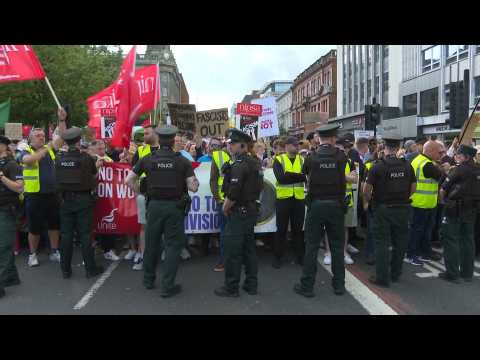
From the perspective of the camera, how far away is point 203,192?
6.84 m

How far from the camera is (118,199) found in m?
6.60

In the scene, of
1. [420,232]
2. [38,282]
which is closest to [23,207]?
[38,282]

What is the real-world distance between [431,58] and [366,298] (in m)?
30.5

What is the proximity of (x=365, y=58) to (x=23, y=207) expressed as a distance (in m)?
41.0

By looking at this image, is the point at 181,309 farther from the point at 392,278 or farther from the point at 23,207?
the point at 23,207

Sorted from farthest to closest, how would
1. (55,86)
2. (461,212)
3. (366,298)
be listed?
(55,86) < (461,212) < (366,298)

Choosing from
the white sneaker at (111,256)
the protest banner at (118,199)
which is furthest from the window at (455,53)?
the white sneaker at (111,256)

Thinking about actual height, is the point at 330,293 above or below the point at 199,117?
below

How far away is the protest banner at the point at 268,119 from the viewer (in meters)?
11.3

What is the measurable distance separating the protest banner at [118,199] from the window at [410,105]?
103ft

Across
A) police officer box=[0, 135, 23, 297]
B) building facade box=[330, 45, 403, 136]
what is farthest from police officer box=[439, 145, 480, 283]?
building facade box=[330, 45, 403, 136]

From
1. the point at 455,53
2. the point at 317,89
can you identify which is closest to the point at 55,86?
the point at 455,53

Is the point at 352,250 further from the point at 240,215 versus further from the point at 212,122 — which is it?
the point at 212,122

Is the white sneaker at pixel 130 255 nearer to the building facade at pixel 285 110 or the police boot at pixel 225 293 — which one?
the police boot at pixel 225 293
